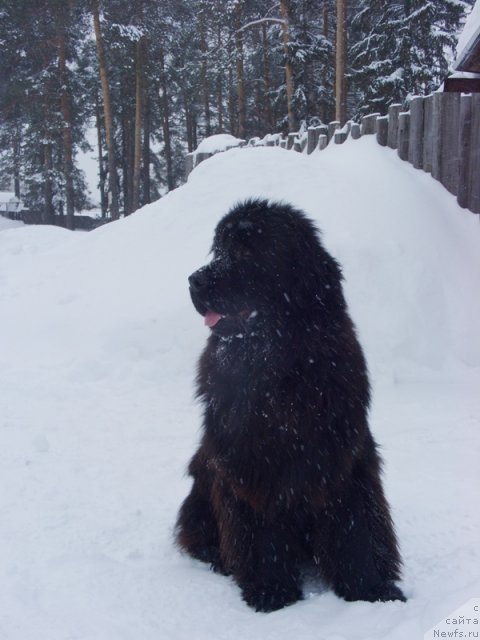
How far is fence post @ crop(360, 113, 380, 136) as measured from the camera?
392 inches

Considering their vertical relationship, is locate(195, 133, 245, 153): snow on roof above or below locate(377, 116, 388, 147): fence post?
below

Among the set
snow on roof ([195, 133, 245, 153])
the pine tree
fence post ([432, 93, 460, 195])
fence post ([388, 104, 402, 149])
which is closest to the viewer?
fence post ([432, 93, 460, 195])

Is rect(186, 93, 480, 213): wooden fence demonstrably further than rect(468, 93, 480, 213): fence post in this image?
Yes

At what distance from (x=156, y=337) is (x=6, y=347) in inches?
71.6

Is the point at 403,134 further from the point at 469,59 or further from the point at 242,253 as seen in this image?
the point at 242,253

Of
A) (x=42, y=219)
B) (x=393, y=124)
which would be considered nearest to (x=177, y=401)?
(x=393, y=124)

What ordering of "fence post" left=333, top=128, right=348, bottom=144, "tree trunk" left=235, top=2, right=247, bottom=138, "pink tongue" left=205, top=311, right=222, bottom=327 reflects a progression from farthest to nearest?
1. "tree trunk" left=235, top=2, right=247, bottom=138
2. "fence post" left=333, top=128, right=348, bottom=144
3. "pink tongue" left=205, top=311, right=222, bottom=327

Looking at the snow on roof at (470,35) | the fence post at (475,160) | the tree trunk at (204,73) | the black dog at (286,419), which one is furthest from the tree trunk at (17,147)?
the black dog at (286,419)

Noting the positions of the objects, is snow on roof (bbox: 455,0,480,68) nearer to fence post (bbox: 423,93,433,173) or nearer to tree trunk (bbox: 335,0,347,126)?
fence post (bbox: 423,93,433,173)

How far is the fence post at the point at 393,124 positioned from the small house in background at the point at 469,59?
194 cm

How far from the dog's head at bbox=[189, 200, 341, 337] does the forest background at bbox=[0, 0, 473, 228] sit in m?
14.2

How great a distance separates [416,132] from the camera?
8.59 m

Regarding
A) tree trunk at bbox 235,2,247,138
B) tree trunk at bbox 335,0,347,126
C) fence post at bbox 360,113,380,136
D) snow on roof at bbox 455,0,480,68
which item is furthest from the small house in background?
tree trunk at bbox 235,2,247,138

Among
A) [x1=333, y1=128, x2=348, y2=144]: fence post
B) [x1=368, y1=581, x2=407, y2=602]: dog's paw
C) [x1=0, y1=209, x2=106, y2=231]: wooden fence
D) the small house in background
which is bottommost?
[x1=0, y1=209, x2=106, y2=231]: wooden fence
